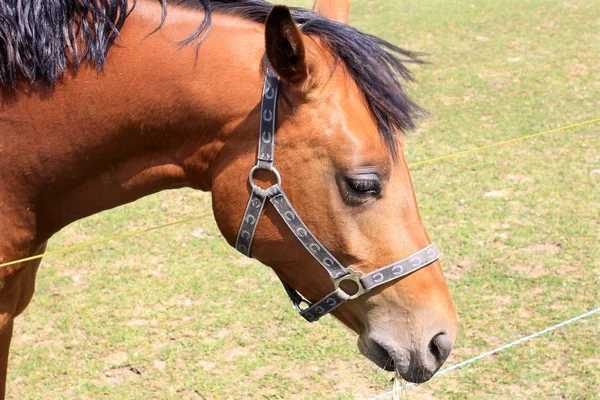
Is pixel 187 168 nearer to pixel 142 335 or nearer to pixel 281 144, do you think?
pixel 281 144

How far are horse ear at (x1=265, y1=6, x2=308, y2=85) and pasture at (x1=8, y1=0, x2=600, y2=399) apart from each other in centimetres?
55

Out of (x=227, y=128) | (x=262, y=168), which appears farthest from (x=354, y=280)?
(x=227, y=128)

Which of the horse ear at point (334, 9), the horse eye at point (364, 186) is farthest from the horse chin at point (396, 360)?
the horse ear at point (334, 9)

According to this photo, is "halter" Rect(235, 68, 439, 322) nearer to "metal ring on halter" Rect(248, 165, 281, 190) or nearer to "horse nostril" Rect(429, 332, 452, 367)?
"metal ring on halter" Rect(248, 165, 281, 190)

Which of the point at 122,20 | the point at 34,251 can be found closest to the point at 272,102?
the point at 122,20

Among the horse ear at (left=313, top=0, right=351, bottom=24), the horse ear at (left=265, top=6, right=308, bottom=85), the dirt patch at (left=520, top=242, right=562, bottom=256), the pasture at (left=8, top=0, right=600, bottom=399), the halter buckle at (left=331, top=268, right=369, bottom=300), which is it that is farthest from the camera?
the dirt patch at (left=520, top=242, right=562, bottom=256)

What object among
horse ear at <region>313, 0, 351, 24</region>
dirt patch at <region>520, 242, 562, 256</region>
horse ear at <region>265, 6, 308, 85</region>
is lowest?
dirt patch at <region>520, 242, 562, 256</region>

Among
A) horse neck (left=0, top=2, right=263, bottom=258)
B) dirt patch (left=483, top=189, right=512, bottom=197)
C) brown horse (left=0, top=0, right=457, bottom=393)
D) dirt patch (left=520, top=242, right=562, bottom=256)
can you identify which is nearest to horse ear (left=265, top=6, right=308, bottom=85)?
brown horse (left=0, top=0, right=457, bottom=393)

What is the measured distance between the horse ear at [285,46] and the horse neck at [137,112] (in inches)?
4.9

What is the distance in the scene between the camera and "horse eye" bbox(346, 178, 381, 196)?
6.90 ft

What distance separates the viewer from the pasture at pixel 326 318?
3.99 m

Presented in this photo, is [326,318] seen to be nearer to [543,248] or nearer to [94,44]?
[543,248]

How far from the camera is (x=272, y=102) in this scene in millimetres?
2109

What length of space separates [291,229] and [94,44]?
2.91 ft
